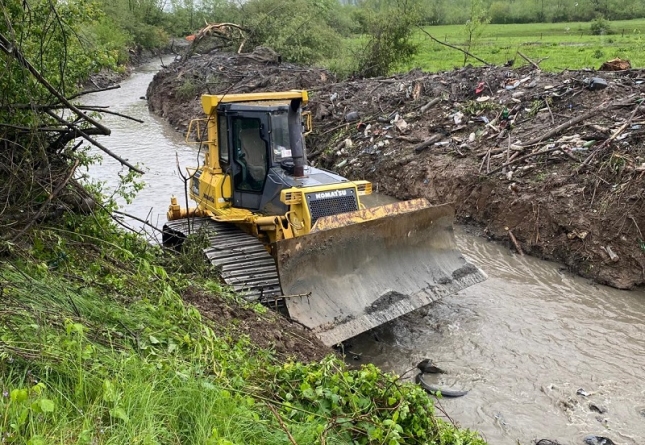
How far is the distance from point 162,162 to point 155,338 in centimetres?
1434

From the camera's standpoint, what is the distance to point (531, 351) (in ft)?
24.0

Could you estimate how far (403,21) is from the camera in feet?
70.6

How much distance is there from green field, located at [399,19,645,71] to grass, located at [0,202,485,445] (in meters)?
17.5

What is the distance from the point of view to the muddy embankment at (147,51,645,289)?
9.75 meters

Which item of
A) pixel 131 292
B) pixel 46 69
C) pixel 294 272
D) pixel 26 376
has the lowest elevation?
pixel 294 272

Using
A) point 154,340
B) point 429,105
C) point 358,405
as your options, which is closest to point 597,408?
point 358,405

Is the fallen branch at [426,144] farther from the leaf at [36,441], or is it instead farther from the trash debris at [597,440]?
the leaf at [36,441]

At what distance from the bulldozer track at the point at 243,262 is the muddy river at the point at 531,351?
98 cm

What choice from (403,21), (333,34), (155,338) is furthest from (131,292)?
(333,34)

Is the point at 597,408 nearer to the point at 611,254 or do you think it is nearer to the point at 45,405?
the point at 611,254

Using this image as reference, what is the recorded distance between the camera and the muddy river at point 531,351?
602 cm

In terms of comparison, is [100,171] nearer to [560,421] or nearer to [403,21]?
[403,21]

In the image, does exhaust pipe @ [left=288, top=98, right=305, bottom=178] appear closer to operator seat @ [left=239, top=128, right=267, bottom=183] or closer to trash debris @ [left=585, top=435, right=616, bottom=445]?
operator seat @ [left=239, top=128, right=267, bottom=183]

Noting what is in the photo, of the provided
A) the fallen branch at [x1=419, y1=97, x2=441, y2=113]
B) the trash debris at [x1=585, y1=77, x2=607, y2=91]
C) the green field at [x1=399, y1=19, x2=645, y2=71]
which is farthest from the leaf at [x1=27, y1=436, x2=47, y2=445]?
the green field at [x1=399, y1=19, x2=645, y2=71]
